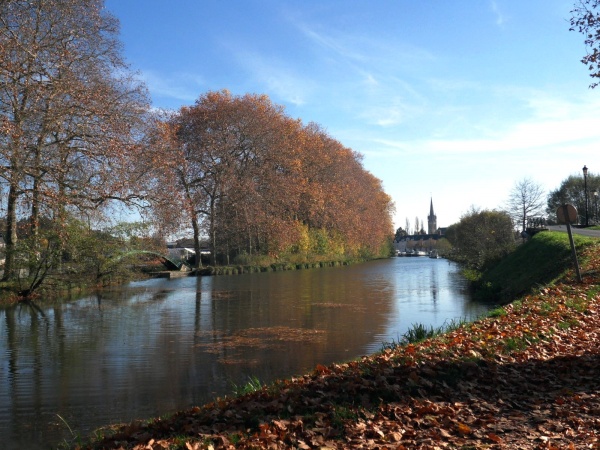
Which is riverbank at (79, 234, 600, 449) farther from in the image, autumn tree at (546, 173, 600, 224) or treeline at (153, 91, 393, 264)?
autumn tree at (546, 173, 600, 224)

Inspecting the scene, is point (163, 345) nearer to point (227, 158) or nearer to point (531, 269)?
point (531, 269)

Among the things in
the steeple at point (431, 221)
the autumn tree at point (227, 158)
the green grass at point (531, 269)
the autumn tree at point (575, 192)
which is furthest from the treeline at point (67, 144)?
the steeple at point (431, 221)

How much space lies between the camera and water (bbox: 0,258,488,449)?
26.7 ft

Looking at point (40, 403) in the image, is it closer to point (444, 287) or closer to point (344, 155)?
point (444, 287)

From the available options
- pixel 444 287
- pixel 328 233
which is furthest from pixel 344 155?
pixel 444 287

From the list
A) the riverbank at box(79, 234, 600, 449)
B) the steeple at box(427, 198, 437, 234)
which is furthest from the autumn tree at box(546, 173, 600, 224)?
the steeple at box(427, 198, 437, 234)

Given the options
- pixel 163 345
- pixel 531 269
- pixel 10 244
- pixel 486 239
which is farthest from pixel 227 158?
pixel 163 345

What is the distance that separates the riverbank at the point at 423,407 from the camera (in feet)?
16.6

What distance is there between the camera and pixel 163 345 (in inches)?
513

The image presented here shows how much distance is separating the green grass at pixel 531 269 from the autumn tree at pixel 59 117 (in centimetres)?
1516

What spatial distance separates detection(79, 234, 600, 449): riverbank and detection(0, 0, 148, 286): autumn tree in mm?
15262

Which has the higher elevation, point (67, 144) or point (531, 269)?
point (67, 144)

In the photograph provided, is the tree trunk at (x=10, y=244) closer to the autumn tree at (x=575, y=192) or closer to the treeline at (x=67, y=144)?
the treeline at (x=67, y=144)

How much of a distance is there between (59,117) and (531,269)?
1845 centimetres
